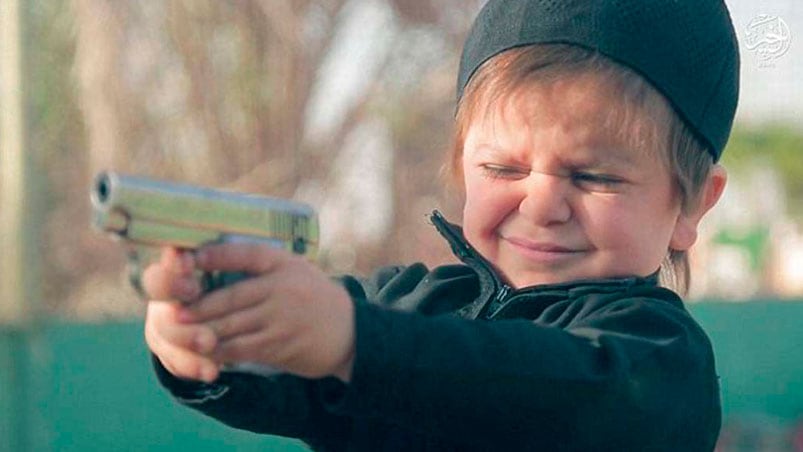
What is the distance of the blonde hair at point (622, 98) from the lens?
161 cm

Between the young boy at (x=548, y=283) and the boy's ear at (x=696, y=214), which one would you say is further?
the boy's ear at (x=696, y=214)

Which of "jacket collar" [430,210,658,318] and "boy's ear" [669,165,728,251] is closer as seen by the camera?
"jacket collar" [430,210,658,318]

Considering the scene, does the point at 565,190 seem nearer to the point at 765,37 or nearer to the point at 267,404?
the point at 267,404

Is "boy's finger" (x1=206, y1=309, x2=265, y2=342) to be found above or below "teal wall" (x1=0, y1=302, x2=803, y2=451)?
above

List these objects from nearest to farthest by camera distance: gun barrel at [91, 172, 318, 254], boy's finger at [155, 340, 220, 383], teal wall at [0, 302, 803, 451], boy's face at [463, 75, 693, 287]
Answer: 1. gun barrel at [91, 172, 318, 254]
2. boy's finger at [155, 340, 220, 383]
3. boy's face at [463, 75, 693, 287]
4. teal wall at [0, 302, 803, 451]

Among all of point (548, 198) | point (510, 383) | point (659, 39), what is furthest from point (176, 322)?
point (659, 39)

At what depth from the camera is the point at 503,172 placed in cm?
165

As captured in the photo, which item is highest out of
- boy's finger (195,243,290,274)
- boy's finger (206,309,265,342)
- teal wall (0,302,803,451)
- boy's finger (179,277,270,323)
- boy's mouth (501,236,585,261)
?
boy's finger (195,243,290,274)

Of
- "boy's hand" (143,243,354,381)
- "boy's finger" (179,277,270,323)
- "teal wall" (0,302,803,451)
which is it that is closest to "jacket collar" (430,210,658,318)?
"boy's hand" (143,243,354,381)

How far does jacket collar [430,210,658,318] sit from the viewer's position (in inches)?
63.1

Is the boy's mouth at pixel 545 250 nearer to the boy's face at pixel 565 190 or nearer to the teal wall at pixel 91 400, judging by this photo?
the boy's face at pixel 565 190

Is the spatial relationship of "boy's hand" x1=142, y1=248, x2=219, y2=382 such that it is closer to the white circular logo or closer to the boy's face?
the boy's face

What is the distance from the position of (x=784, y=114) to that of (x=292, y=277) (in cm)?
477

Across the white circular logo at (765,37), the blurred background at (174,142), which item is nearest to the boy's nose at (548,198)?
the white circular logo at (765,37)
